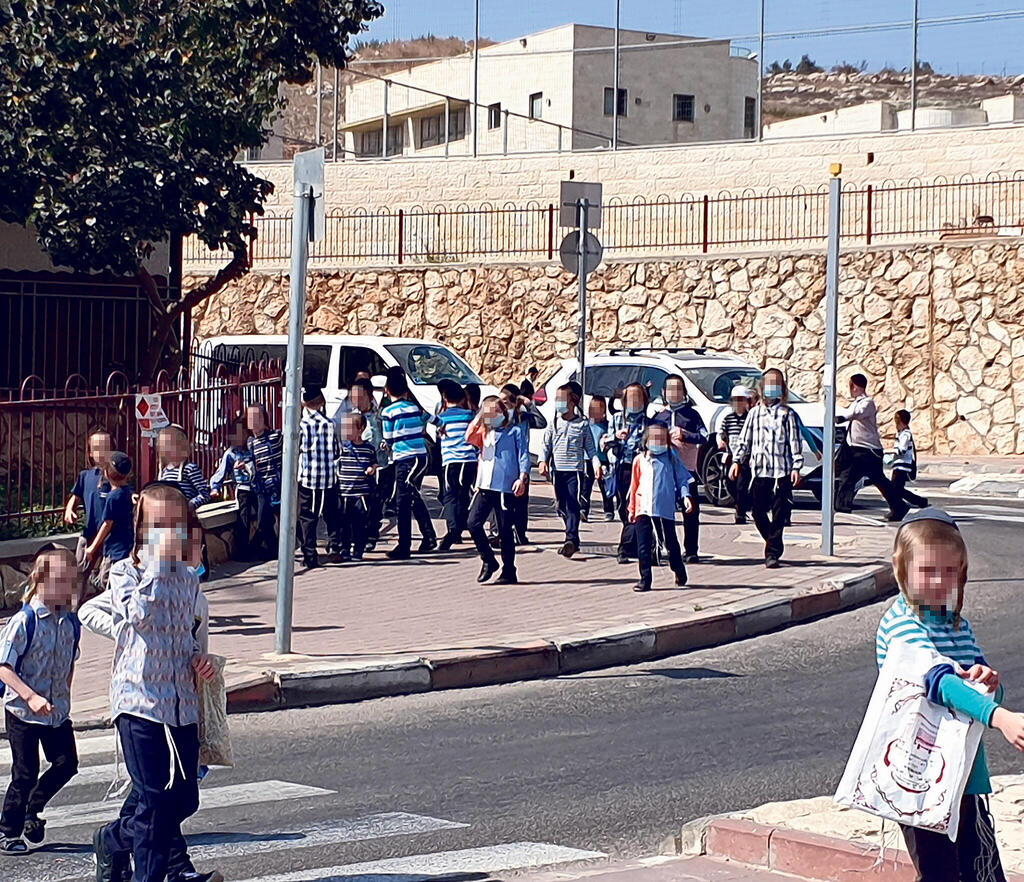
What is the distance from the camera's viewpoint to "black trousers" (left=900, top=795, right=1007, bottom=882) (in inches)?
182

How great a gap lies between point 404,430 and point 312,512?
56.4 inches

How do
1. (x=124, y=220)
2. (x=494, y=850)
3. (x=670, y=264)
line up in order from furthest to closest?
(x=670, y=264) → (x=124, y=220) → (x=494, y=850)

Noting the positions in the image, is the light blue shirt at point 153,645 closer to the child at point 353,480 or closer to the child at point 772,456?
the child at point 772,456

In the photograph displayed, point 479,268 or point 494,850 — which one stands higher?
point 479,268

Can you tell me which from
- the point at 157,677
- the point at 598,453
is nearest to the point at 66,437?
the point at 598,453

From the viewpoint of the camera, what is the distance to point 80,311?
725 inches

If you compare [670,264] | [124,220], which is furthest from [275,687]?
[670,264]

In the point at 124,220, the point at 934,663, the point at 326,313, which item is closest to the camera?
the point at 934,663

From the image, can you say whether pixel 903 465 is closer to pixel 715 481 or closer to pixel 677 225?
pixel 715 481

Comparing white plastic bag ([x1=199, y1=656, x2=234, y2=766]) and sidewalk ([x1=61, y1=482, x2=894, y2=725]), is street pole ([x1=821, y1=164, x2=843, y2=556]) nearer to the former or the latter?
sidewalk ([x1=61, y1=482, x2=894, y2=725])

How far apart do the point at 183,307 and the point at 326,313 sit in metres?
14.7

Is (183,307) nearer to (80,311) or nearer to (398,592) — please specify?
(80,311)

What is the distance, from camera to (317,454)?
558 inches

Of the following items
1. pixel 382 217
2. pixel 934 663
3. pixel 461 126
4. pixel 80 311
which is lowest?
pixel 934 663
